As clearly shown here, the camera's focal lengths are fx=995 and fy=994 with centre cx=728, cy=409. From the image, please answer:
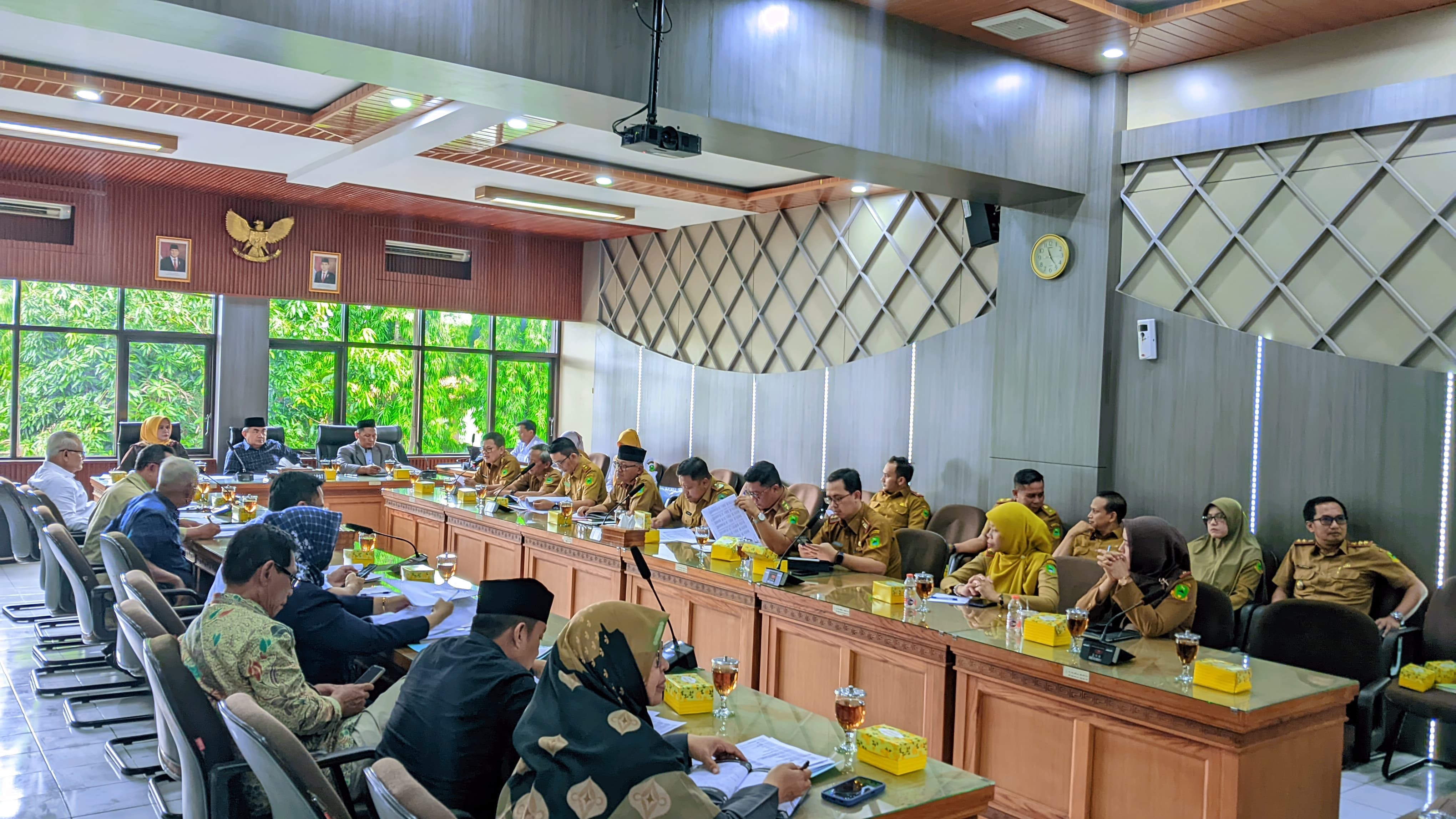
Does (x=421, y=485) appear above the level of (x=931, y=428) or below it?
below

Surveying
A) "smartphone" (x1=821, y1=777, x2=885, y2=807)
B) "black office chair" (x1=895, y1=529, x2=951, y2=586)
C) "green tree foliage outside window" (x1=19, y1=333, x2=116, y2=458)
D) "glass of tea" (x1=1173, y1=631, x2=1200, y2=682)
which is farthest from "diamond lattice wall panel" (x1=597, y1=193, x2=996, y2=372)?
"smartphone" (x1=821, y1=777, x2=885, y2=807)

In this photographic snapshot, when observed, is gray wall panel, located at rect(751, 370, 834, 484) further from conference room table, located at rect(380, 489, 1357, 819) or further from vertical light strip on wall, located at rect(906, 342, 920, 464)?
conference room table, located at rect(380, 489, 1357, 819)

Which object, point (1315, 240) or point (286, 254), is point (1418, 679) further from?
point (286, 254)

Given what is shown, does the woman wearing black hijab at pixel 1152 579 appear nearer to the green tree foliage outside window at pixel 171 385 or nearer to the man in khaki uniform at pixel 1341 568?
the man in khaki uniform at pixel 1341 568

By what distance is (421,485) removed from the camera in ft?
23.1

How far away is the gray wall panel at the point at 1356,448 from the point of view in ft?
14.9

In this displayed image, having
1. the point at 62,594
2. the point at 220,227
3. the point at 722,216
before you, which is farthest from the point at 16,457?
the point at 722,216

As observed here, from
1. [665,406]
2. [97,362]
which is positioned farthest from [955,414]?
[97,362]

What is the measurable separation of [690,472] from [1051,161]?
263 cm

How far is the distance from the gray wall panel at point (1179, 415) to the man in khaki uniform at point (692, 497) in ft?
6.93

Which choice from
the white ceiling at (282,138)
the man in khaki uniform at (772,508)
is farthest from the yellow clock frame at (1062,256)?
the white ceiling at (282,138)

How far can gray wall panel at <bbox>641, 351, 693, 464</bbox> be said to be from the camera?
9984 millimetres

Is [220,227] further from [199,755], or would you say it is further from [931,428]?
[199,755]

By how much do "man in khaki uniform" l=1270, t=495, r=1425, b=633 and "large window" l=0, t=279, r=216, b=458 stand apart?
30.3 ft
